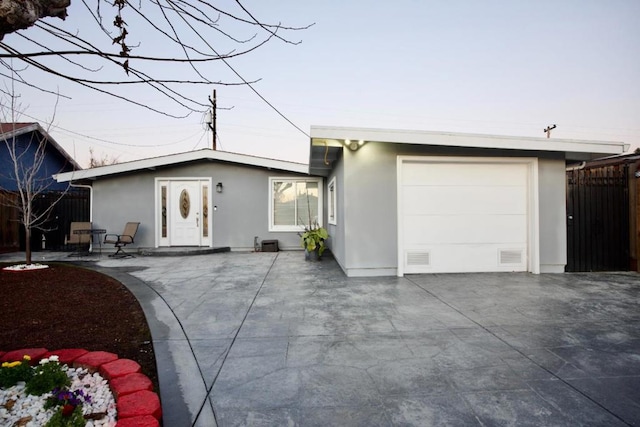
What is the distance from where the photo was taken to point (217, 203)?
984cm

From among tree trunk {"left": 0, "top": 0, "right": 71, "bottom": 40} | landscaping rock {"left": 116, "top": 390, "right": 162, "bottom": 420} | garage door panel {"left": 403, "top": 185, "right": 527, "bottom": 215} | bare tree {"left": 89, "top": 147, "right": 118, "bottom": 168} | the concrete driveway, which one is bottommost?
the concrete driveway

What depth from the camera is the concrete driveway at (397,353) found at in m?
1.79

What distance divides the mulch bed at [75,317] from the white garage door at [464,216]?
4.34 metres

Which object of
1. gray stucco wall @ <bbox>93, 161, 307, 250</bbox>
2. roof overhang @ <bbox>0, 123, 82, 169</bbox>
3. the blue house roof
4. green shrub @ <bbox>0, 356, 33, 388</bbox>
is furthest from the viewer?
the blue house roof

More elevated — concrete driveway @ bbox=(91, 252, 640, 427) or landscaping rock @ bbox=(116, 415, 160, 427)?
landscaping rock @ bbox=(116, 415, 160, 427)

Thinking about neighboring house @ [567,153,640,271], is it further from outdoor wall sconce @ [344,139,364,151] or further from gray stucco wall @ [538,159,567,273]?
outdoor wall sconce @ [344,139,364,151]

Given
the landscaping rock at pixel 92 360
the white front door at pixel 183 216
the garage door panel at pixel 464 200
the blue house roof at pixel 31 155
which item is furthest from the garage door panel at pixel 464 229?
the blue house roof at pixel 31 155

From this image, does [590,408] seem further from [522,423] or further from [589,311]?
[589,311]

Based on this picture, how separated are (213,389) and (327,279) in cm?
358

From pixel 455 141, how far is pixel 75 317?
18.9ft

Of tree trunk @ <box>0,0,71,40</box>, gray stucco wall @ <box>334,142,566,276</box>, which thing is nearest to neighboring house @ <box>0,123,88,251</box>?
gray stucco wall @ <box>334,142,566,276</box>

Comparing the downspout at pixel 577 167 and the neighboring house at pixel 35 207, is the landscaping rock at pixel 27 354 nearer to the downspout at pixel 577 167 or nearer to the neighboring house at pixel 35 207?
the neighboring house at pixel 35 207

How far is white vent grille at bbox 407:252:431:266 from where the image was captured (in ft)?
19.1

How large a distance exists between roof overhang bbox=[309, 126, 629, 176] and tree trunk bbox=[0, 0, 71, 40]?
4026mm
